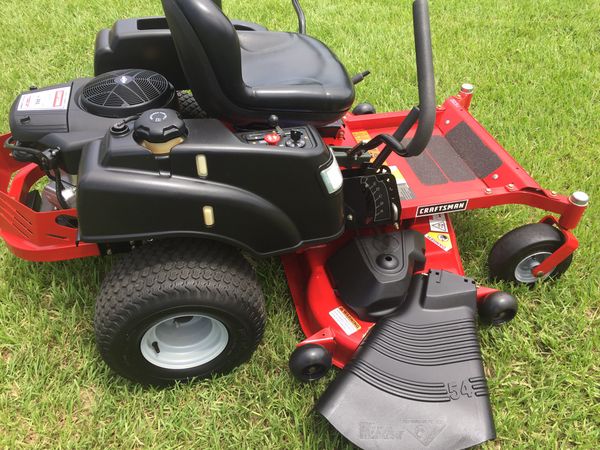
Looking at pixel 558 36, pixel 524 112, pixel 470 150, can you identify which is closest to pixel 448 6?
pixel 558 36

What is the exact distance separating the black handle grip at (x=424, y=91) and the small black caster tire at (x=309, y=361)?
0.64 metres

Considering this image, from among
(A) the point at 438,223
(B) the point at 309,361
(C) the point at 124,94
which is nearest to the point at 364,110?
(A) the point at 438,223

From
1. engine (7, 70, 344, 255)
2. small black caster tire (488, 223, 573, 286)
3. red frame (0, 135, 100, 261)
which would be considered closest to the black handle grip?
engine (7, 70, 344, 255)

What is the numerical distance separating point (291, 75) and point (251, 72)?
0.14m

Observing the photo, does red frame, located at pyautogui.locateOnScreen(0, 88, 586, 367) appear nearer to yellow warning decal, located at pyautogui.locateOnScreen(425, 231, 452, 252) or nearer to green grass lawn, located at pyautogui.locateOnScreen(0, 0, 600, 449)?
yellow warning decal, located at pyautogui.locateOnScreen(425, 231, 452, 252)

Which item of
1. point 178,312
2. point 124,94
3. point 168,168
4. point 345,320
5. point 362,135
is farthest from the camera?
point 362,135

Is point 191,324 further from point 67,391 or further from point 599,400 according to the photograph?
point 599,400

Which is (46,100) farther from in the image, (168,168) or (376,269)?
(376,269)

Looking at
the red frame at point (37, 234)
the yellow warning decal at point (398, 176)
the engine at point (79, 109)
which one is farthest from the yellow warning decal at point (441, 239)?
the red frame at point (37, 234)

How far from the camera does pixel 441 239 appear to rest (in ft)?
6.54

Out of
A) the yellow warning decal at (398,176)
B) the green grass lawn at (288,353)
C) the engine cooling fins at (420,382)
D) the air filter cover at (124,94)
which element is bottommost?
the green grass lawn at (288,353)

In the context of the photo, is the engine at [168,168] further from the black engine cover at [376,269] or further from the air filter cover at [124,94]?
the black engine cover at [376,269]

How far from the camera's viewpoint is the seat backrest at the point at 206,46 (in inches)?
54.4

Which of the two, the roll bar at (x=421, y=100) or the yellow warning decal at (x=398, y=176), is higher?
the roll bar at (x=421, y=100)
